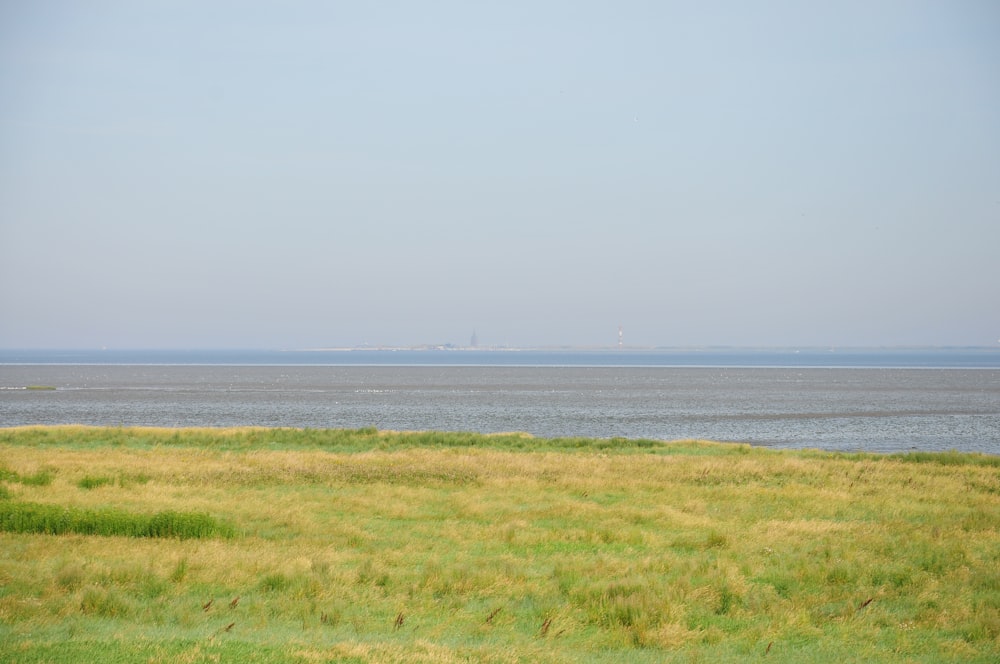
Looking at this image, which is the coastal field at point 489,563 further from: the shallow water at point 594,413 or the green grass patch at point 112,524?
the shallow water at point 594,413

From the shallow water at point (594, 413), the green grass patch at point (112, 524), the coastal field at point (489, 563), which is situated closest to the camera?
the coastal field at point (489, 563)

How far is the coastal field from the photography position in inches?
419

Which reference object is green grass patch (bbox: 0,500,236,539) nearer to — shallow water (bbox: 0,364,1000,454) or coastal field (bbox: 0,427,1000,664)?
coastal field (bbox: 0,427,1000,664)

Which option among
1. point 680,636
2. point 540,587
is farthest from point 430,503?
point 680,636

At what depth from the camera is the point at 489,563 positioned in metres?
14.7

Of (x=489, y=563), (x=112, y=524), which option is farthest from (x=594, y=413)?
(x=489, y=563)

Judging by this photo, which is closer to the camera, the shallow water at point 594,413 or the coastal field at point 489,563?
the coastal field at point 489,563

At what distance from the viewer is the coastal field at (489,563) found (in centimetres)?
1063

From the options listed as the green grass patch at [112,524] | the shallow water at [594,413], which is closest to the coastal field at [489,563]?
the green grass patch at [112,524]

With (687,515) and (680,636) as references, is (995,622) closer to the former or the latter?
(680,636)

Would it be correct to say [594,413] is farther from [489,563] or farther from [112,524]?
[489,563]

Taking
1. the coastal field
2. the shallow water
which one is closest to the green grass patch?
the coastal field

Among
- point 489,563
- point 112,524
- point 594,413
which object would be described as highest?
point 112,524

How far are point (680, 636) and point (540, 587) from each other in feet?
9.23
